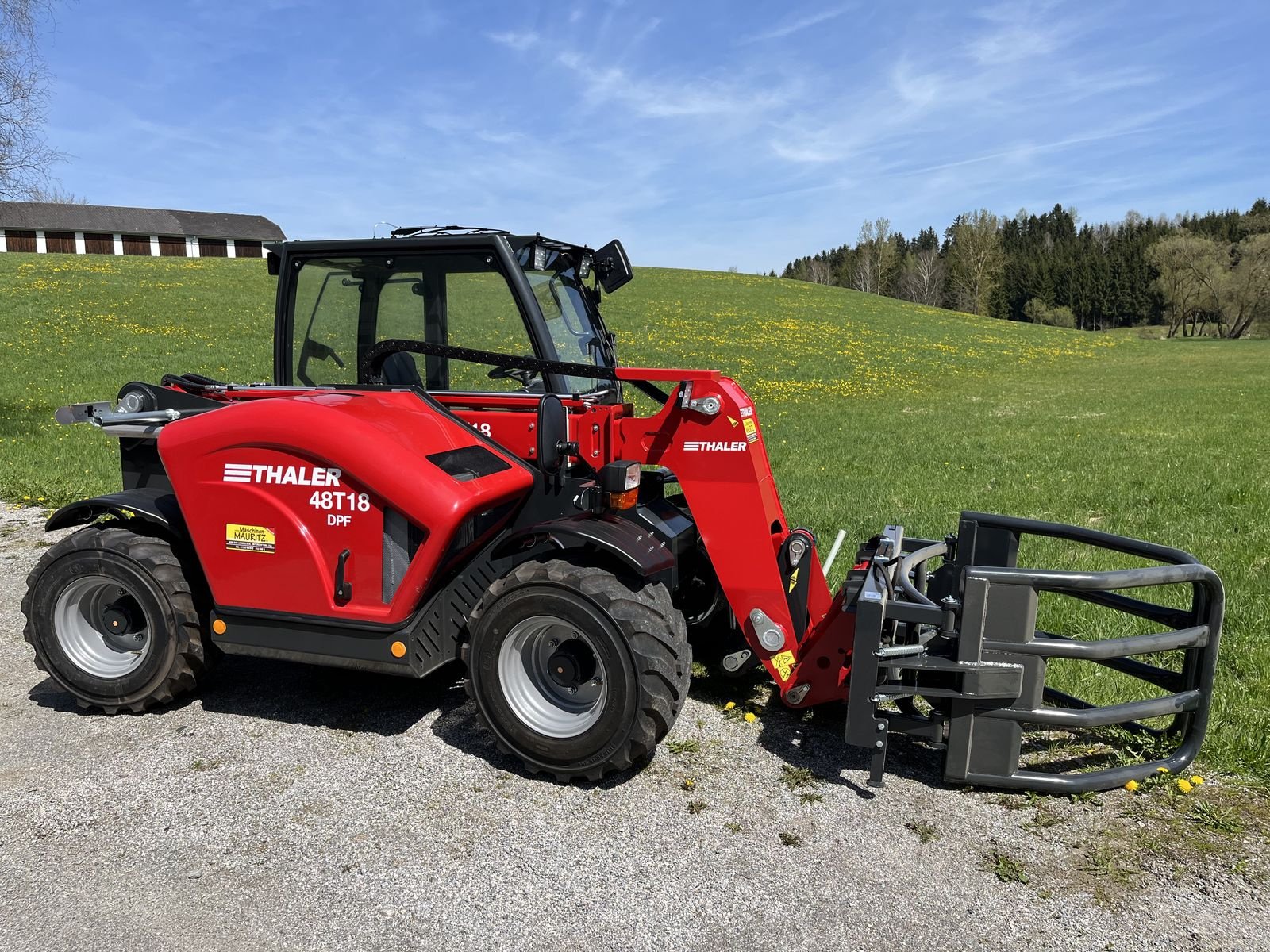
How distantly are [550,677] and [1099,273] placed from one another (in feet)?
328

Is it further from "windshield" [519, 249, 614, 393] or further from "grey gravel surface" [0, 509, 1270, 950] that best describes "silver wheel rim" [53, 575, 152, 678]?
"windshield" [519, 249, 614, 393]

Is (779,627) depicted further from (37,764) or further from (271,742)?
(37,764)

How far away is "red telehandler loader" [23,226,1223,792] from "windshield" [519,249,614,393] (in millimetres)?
22

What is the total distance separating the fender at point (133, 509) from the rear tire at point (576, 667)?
1852mm

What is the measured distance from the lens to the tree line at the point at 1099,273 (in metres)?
70.9

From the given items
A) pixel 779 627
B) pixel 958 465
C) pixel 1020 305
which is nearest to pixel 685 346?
pixel 958 465

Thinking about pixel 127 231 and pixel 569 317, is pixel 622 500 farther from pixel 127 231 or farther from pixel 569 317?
A: pixel 127 231

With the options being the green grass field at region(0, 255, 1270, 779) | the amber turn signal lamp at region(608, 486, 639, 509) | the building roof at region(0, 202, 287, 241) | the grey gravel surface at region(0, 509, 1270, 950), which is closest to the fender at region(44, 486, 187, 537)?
the grey gravel surface at region(0, 509, 1270, 950)

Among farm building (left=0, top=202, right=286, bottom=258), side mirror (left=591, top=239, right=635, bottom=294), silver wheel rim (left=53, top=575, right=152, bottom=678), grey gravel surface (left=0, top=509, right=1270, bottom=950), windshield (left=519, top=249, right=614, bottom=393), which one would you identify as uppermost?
farm building (left=0, top=202, right=286, bottom=258)

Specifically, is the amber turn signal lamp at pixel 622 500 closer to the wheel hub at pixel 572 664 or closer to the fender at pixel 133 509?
the wheel hub at pixel 572 664

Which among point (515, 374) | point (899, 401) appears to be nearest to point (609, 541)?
point (515, 374)

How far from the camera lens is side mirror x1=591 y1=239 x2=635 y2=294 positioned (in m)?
5.27

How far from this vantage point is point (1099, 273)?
89.7 metres

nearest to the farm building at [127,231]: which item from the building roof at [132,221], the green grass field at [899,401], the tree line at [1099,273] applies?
the building roof at [132,221]
